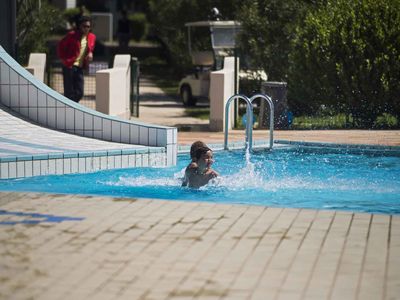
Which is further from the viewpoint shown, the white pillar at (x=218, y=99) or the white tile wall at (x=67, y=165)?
the white pillar at (x=218, y=99)

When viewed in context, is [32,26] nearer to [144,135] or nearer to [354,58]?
[354,58]

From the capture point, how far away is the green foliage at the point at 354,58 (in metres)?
18.4

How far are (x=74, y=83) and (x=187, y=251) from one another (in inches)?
452

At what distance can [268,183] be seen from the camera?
12430 mm

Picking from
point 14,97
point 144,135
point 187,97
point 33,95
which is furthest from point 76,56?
point 187,97

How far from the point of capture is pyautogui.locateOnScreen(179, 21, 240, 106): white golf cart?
23281 mm

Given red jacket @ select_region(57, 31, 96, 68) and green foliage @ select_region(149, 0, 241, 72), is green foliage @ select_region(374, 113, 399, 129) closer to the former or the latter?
red jacket @ select_region(57, 31, 96, 68)

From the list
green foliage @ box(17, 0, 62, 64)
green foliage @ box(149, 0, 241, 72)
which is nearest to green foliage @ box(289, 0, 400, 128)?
green foliage @ box(17, 0, 62, 64)

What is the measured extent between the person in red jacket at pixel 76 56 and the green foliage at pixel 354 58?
12.6 ft

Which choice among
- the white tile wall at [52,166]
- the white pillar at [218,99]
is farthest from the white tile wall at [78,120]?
the white pillar at [218,99]

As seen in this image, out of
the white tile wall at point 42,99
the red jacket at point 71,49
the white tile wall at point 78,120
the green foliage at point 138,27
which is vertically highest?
the green foliage at point 138,27

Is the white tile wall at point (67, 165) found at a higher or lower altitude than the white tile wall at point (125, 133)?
lower

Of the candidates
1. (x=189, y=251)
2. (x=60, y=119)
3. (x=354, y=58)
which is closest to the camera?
(x=189, y=251)

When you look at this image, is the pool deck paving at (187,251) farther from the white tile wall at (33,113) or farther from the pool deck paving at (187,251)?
the white tile wall at (33,113)
